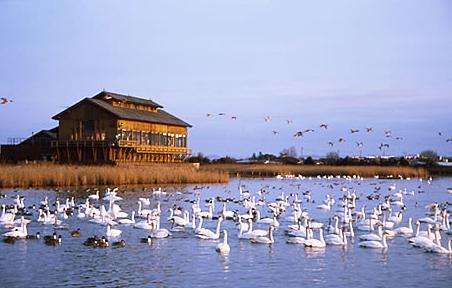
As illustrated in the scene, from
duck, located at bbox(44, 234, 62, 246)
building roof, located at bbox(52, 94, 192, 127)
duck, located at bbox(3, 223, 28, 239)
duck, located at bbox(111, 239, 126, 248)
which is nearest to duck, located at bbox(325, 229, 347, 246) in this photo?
duck, located at bbox(111, 239, 126, 248)

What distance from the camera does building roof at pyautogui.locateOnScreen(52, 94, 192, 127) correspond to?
61.2 metres

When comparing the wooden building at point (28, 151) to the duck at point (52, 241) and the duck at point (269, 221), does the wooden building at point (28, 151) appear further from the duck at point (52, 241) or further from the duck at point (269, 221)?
the duck at point (52, 241)

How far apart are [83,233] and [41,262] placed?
18.9 feet

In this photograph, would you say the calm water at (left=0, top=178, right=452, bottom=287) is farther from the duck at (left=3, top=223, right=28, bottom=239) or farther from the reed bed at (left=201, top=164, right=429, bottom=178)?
the reed bed at (left=201, top=164, right=429, bottom=178)

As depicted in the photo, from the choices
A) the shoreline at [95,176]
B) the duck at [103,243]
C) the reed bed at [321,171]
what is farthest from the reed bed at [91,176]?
the duck at [103,243]

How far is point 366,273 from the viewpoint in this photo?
55.0ft

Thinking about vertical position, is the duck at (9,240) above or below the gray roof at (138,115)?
below

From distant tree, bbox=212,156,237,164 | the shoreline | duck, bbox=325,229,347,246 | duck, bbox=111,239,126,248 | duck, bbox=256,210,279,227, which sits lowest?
duck, bbox=325,229,347,246

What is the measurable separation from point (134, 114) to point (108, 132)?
4199 millimetres

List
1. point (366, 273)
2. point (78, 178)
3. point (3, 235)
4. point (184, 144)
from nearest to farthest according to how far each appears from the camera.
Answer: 1. point (366, 273)
2. point (3, 235)
3. point (78, 178)
4. point (184, 144)

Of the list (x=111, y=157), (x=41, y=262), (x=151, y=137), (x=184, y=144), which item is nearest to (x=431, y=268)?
(x=41, y=262)

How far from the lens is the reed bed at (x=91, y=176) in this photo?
4291cm

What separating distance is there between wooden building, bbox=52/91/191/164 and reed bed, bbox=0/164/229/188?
23.0 ft

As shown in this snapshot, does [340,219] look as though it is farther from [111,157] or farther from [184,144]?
[184,144]
